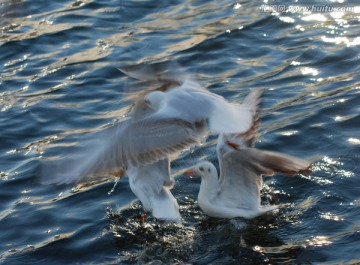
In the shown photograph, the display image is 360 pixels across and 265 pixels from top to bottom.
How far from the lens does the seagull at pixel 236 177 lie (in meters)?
7.68

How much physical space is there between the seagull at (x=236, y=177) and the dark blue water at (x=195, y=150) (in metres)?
0.16

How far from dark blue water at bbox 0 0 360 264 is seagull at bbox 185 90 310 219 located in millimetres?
156

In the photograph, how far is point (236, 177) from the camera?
7875 mm

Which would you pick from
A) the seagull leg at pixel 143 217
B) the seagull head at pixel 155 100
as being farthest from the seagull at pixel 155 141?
the seagull leg at pixel 143 217

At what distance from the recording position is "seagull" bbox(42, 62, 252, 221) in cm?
715

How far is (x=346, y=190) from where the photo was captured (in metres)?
8.03

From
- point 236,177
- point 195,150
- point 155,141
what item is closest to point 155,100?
point 155,141

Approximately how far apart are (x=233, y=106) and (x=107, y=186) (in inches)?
68.9

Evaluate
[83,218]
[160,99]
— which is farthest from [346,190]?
[83,218]

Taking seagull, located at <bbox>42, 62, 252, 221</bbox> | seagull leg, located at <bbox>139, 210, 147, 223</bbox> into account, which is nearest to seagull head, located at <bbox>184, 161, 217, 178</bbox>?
seagull, located at <bbox>42, 62, 252, 221</bbox>

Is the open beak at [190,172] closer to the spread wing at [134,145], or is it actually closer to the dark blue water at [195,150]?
the dark blue water at [195,150]

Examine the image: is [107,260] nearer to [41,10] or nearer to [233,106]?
[233,106]

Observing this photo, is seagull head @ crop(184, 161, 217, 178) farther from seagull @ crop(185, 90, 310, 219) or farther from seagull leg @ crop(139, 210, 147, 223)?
seagull leg @ crop(139, 210, 147, 223)

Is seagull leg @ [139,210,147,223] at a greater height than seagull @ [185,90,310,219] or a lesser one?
lesser
